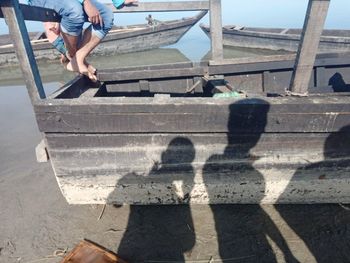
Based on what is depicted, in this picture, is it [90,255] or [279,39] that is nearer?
[90,255]

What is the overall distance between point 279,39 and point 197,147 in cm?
1281

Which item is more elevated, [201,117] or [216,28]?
[216,28]

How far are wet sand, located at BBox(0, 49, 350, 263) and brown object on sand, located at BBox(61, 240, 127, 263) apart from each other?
181mm

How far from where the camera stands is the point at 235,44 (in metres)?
17.2

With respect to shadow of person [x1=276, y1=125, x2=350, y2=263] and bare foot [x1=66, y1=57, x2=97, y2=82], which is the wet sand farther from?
bare foot [x1=66, y1=57, x2=97, y2=82]

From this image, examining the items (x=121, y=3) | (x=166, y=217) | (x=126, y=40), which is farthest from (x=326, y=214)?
(x=126, y=40)

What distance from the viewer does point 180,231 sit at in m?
3.39

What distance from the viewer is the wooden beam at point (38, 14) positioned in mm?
3020

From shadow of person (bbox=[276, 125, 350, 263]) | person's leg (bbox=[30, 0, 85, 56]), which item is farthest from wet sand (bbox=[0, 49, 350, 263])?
person's leg (bbox=[30, 0, 85, 56])

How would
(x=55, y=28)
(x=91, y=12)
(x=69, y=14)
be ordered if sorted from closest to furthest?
(x=69, y=14) → (x=91, y=12) → (x=55, y=28)

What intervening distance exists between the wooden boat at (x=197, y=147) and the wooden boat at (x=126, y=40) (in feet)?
42.0

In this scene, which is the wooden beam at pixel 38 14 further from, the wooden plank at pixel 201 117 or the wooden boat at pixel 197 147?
the wooden plank at pixel 201 117

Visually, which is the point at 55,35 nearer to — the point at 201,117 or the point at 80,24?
the point at 80,24

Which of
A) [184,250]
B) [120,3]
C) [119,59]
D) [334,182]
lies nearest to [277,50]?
[119,59]
